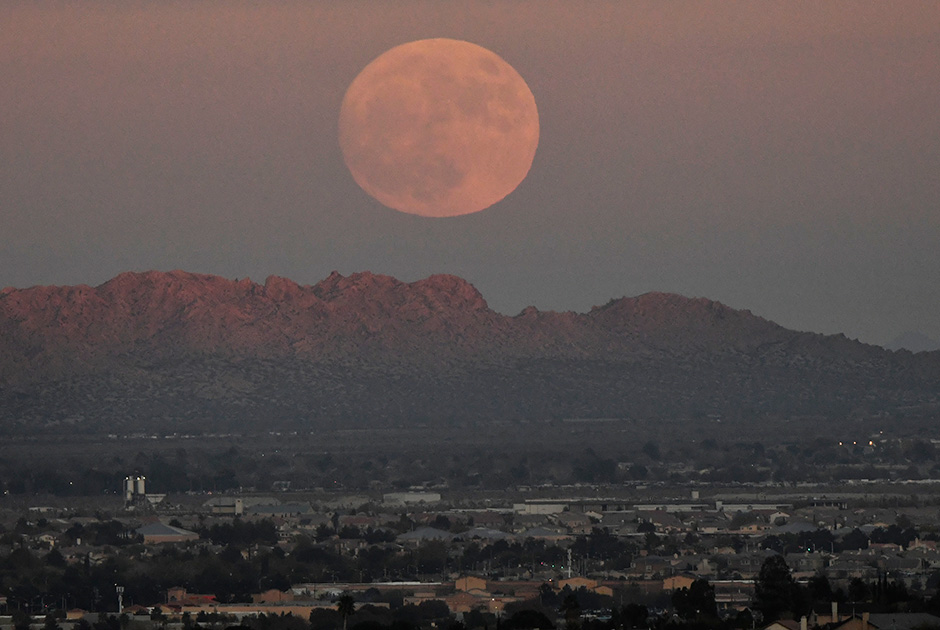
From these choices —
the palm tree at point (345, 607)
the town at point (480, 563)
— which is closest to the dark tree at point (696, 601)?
the town at point (480, 563)

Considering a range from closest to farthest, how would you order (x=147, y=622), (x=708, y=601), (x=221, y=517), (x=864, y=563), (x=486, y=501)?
(x=708, y=601), (x=147, y=622), (x=864, y=563), (x=221, y=517), (x=486, y=501)

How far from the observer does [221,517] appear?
167 metres

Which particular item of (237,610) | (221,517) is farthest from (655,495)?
(237,610)

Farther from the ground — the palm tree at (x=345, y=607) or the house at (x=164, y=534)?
the house at (x=164, y=534)

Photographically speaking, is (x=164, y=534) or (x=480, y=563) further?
(x=164, y=534)

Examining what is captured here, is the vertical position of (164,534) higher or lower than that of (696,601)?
higher

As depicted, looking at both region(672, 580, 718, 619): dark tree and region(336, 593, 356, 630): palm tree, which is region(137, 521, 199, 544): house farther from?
region(672, 580, 718, 619): dark tree

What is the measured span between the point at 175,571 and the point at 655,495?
79.2 meters

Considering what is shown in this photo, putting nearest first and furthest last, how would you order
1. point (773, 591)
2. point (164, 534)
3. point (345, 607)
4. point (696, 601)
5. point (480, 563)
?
1. point (773, 591)
2. point (696, 601)
3. point (345, 607)
4. point (480, 563)
5. point (164, 534)

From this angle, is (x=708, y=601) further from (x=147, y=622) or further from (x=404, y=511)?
(x=404, y=511)

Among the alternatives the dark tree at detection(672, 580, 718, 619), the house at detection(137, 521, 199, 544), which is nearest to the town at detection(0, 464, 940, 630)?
the dark tree at detection(672, 580, 718, 619)

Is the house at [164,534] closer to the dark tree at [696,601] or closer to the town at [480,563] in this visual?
the town at [480,563]

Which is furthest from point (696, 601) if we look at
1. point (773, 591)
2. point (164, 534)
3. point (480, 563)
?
point (164, 534)

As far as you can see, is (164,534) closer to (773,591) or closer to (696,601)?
(696,601)
